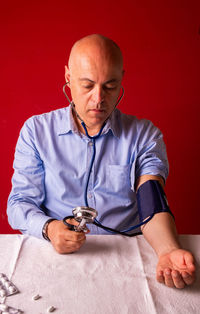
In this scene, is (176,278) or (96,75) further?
(96,75)

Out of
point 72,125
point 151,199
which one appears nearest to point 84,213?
point 151,199

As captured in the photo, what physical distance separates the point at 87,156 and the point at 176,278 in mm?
816

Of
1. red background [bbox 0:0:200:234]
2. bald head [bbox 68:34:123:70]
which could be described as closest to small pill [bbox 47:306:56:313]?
bald head [bbox 68:34:123:70]

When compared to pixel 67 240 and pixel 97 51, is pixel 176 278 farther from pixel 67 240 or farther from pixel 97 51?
pixel 97 51

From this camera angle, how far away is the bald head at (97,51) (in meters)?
1.54

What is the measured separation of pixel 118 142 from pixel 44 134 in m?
0.37

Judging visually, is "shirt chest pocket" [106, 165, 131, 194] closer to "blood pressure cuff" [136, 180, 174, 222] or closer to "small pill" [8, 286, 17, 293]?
"blood pressure cuff" [136, 180, 174, 222]

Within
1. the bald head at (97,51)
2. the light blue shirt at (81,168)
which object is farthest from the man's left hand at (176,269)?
the bald head at (97,51)

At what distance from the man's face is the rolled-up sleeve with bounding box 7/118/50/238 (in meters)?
0.34

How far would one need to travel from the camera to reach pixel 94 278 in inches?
44.0

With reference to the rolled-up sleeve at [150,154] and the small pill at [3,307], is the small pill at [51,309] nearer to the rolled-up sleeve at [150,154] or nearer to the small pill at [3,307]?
the small pill at [3,307]

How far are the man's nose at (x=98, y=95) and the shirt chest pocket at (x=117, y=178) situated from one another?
0.36 m

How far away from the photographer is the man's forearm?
4.15 feet

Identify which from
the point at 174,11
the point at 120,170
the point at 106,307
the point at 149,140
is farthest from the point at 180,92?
the point at 106,307
